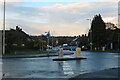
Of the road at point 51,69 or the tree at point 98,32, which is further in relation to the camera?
the tree at point 98,32

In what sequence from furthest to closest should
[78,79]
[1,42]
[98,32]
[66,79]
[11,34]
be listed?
[98,32], [11,34], [1,42], [66,79], [78,79]

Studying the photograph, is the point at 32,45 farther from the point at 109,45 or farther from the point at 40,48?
the point at 109,45

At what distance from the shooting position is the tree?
75.9m

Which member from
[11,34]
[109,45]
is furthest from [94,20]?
[11,34]

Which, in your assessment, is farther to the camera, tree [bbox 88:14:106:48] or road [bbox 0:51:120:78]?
tree [bbox 88:14:106:48]

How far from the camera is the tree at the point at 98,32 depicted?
75.9 m

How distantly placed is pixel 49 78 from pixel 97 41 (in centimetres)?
6585

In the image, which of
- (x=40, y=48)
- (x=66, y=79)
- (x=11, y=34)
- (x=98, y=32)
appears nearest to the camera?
(x=66, y=79)

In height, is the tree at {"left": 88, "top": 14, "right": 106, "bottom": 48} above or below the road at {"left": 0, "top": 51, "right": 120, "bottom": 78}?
above

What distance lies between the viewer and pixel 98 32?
251 ft

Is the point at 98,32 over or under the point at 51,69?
over

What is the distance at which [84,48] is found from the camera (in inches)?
3113

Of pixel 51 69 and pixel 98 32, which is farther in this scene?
pixel 98 32

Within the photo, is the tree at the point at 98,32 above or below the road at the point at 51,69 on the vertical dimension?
above
